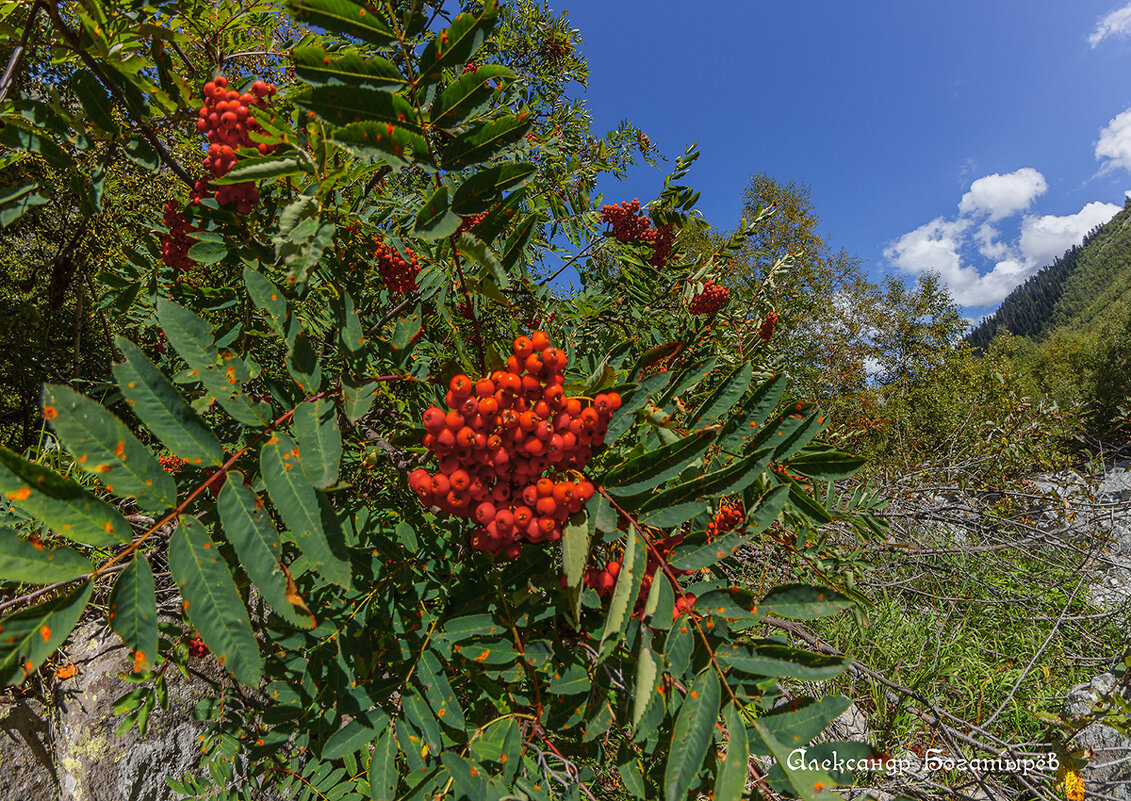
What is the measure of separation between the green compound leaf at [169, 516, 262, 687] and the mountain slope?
90.1m

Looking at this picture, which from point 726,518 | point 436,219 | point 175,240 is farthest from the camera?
point 175,240

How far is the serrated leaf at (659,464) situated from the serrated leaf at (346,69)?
1.02 metres

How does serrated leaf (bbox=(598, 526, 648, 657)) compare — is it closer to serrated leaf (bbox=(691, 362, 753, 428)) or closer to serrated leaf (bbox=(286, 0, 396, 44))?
serrated leaf (bbox=(691, 362, 753, 428))

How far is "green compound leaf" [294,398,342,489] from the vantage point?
36.1 inches

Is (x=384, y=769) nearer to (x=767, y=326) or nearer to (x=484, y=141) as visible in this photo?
(x=484, y=141)

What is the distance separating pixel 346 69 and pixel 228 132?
859 millimetres

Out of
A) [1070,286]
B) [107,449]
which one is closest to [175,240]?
[107,449]

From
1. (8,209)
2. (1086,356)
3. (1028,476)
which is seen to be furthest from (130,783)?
(1086,356)

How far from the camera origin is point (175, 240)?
1.95 m

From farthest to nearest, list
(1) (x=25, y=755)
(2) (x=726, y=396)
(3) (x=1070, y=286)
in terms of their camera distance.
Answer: (3) (x=1070, y=286) → (1) (x=25, y=755) → (2) (x=726, y=396)

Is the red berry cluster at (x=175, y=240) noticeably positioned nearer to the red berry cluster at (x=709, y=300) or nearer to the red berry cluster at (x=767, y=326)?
the red berry cluster at (x=709, y=300)

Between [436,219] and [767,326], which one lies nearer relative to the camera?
[436,219]

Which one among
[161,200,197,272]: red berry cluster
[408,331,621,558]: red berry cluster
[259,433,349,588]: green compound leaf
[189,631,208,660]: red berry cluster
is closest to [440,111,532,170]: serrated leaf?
[408,331,621,558]: red berry cluster

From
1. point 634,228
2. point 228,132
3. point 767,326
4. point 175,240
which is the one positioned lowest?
point 767,326
